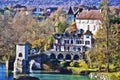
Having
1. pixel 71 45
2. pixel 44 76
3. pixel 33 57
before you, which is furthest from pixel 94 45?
pixel 44 76

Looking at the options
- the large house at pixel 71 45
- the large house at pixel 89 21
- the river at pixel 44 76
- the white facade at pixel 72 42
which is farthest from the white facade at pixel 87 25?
the river at pixel 44 76

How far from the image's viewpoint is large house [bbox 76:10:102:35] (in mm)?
46875

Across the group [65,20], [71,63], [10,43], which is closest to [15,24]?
[65,20]

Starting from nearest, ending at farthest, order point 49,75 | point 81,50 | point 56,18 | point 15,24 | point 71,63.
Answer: point 49,75 < point 71,63 < point 81,50 < point 15,24 < point 56,18

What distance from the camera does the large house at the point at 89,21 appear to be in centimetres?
4688

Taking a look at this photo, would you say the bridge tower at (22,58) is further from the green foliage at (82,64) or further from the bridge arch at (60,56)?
the bridge arch at (60,56)

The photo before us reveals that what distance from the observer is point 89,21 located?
156ft

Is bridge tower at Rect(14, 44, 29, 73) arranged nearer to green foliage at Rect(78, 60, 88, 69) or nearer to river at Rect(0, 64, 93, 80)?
river at Rect(0, 64, 93, 80)

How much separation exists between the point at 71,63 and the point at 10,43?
5.07 metres

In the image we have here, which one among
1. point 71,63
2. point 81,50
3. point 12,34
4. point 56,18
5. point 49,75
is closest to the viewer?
point 49,75

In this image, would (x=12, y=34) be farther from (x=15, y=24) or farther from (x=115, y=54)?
(x=115, y=54)

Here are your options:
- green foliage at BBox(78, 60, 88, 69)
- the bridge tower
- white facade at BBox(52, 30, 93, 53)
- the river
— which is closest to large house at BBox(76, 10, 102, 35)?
white facade at BBox(52, 30, 93, 53)

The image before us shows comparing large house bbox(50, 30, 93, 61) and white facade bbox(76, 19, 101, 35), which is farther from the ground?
white facade bbox(76, 19, 101, 35)

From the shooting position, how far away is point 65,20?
5262 centimetres
